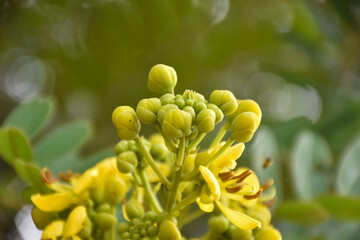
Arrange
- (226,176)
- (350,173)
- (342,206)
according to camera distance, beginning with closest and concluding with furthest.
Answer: (226,176), (342,206), (350,173)

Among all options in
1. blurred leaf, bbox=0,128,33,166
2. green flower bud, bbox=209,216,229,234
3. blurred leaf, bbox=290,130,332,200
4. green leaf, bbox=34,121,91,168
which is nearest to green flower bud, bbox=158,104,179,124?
green flower bud, bbox=209,216,229,234

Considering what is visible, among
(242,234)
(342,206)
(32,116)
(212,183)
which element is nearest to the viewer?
(212,183)

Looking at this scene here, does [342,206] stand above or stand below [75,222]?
below

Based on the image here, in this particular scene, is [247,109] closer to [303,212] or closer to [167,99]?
[167,99]

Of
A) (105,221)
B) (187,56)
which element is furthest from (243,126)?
(187,56)

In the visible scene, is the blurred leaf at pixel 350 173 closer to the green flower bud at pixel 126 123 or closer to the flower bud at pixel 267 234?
the flower bud at pixel 267 234

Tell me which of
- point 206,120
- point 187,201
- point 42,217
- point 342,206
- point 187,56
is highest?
point 206,120

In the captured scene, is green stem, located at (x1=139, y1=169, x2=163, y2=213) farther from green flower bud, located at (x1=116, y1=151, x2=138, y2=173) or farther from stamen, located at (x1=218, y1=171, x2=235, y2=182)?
stamen, located at (x1=218, y1=171, x2=235, y2=182)

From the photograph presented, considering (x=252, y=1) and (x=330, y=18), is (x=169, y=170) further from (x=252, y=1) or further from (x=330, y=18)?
(x=252, y=1)
